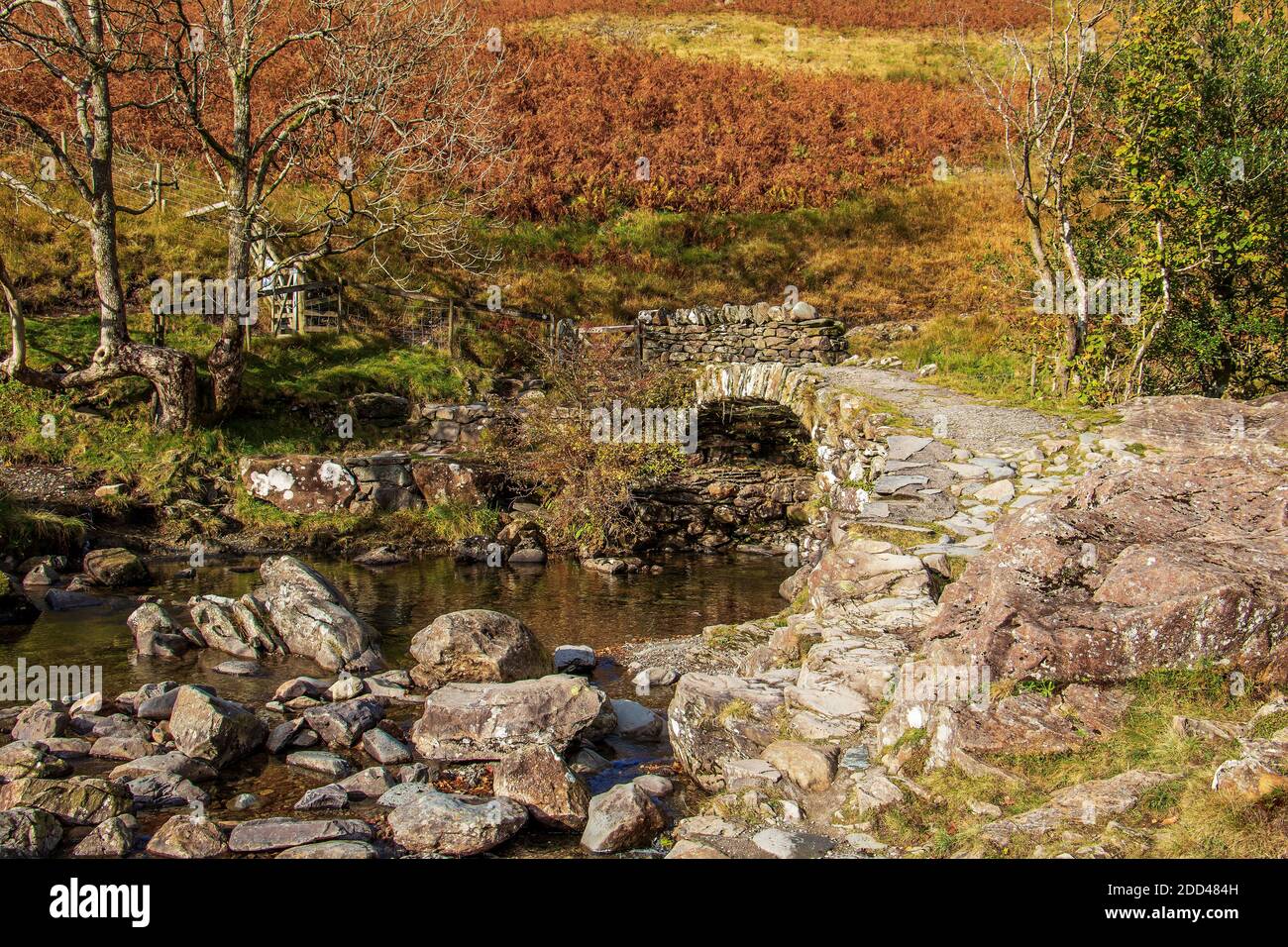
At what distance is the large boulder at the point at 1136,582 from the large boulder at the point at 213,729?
530 cm

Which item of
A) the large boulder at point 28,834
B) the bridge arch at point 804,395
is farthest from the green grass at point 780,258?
the large boulder at point 28,834

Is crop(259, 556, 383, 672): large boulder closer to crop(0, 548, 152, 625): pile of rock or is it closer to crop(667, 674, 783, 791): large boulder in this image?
crop(0, 548, 152, 625): pile of rock

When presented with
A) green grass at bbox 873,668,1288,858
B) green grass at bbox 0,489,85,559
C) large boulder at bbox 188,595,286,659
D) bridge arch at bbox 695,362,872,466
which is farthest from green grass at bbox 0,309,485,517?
green grass at bbox 873,668,1288,858

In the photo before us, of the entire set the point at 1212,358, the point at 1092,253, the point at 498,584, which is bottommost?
the point at 498,584

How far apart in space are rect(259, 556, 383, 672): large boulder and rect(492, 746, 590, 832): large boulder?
159 inches

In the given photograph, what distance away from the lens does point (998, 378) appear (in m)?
16.1

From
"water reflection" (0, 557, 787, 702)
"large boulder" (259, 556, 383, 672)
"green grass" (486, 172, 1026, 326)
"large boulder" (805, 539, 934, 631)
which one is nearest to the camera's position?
"large boulder" (805, 539, 934, 631)

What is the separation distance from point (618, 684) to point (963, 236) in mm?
21919

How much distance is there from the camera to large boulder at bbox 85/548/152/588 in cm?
1323

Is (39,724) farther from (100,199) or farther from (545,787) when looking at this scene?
(100,199)

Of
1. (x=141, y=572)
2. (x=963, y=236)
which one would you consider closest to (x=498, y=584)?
(x=141, y=572)

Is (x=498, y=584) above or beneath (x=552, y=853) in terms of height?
beneath

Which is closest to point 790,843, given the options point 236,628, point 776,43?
point 236,628
